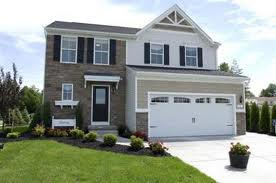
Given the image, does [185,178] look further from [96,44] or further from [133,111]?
[96,44]

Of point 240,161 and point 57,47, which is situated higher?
point 57,47

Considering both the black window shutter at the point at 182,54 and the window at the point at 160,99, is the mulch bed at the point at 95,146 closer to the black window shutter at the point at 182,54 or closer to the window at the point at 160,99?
the window at the point at 160,99

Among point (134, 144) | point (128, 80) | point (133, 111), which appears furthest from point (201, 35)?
point (134, 144)

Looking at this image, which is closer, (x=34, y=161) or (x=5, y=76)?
(x=34, y=161)

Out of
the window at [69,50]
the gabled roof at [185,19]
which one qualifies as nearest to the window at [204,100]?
the gabled roof at [185,19]

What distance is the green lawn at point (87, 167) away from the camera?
6.68 m

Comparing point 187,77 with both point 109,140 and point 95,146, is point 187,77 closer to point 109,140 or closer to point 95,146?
point 109,140

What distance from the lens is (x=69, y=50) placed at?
16.8m

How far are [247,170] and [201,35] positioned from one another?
12.9 meters

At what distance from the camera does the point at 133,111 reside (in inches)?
605

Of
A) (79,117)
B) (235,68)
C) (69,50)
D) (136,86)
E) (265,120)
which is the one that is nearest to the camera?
(136,86)

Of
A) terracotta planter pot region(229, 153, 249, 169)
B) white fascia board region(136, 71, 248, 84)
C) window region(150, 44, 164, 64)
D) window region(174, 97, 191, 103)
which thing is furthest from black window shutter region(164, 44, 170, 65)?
terracotta planter pot region(229, 153, 249, 169)

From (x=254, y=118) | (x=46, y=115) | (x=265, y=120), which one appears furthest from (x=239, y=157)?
(x=254, y=118)

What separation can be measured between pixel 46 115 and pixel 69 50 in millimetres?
4134
